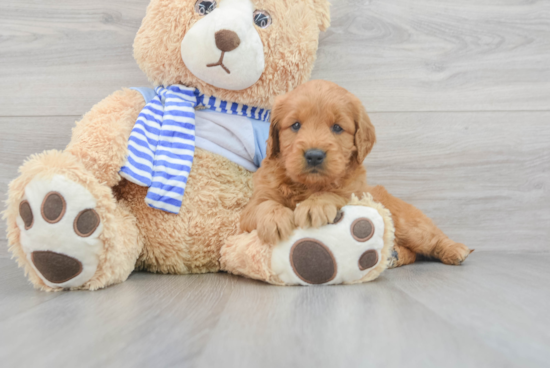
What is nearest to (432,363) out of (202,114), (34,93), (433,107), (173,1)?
(202,114)

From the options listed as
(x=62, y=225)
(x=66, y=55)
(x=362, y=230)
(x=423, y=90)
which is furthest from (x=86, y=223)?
(x=423, y=90)

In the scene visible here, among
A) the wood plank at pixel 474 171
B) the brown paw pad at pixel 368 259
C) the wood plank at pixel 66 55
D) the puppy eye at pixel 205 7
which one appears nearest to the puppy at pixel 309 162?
the brown paw pad at pixel 368 259

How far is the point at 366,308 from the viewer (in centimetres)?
91

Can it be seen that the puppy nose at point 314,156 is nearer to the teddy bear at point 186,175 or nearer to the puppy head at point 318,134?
the puppy head at point 318,134

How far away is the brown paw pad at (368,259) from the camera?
1.09 m

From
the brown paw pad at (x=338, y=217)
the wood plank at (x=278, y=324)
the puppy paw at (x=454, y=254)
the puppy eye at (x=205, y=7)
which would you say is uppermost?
the puppy eye at (x=205, y=7)

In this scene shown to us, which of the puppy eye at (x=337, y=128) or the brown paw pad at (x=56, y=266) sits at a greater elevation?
the puppy eye at (x=337, y=128)

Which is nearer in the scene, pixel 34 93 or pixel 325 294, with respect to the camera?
pixel 325 294

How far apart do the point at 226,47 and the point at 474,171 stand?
4.02ft

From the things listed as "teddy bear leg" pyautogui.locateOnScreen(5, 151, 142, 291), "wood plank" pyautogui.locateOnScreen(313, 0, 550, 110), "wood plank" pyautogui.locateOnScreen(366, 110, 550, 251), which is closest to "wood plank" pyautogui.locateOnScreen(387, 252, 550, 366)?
"wood plank" pyautogui.locateOnScreen(366, 110, 550, 251)

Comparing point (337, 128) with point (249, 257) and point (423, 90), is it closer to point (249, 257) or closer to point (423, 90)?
point (249, 257)

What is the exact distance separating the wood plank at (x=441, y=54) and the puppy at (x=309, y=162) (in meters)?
0.61

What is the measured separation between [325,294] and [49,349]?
23.6 inches

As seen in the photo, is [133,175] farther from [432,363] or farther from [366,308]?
[432,363]
